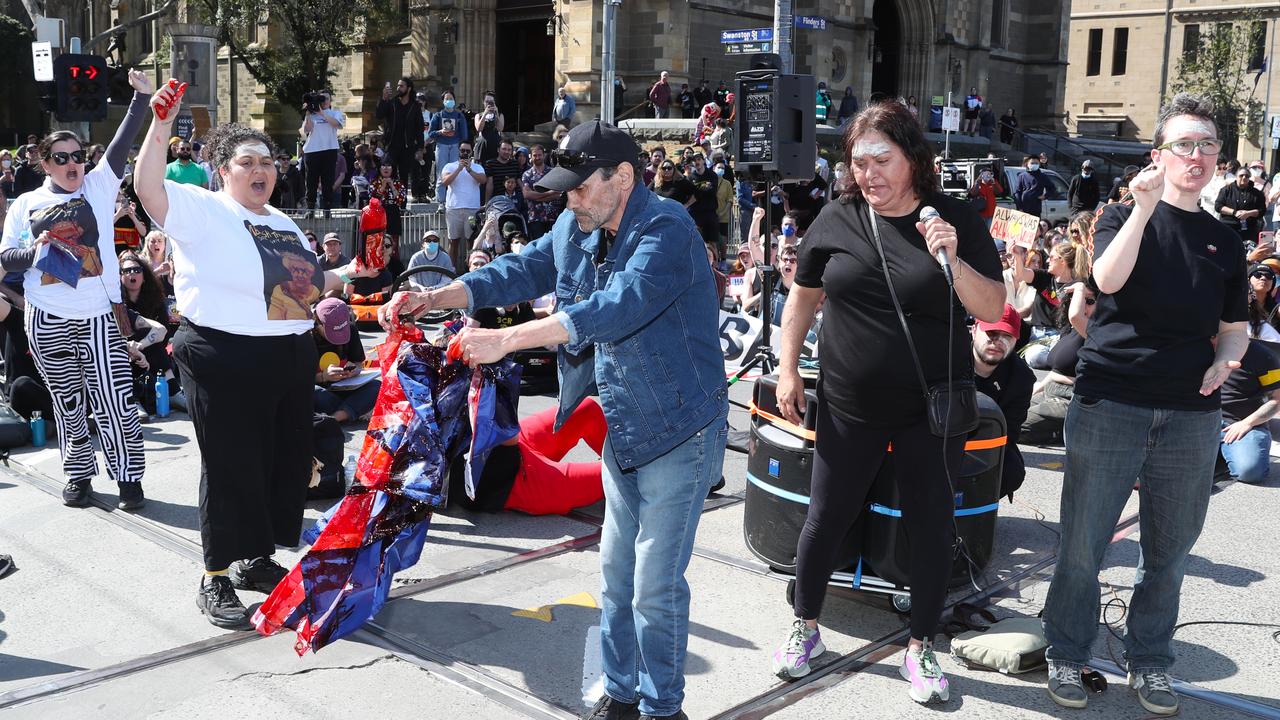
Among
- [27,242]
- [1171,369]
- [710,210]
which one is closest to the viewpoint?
[1171,369]

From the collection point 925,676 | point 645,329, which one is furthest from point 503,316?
point 645,329

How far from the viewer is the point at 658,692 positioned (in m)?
3.56

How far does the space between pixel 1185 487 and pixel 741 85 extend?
A: 9049 millimetres

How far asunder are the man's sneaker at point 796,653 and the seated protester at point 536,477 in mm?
1996

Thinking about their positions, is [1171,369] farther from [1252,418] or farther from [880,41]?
[880,41]

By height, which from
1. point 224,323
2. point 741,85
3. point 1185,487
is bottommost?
point 1185,487

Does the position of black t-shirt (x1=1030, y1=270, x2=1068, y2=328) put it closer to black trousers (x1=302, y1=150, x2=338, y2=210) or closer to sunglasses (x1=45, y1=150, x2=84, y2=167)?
sunglasses (x1=45, y1=150, x2=84, y2=167)

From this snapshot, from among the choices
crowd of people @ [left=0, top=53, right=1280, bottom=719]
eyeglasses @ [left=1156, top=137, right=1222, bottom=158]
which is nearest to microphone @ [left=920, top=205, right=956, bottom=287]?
crowd of people @ [left=0, top=53, right=1280, bottom=719]

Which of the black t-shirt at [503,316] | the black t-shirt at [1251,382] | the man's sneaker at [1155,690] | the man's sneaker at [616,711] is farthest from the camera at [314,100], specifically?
the man's sneaker at [1155,690]

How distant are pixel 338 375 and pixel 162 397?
131 centimetres

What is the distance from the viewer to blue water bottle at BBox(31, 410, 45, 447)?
7562 mm

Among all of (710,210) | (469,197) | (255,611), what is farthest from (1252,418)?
(469,197)

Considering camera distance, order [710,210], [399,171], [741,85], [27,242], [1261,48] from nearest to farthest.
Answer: [27,242] → [741,85] → [710,210] → [399,171] → [1261,48]

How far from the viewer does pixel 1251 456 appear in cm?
720
